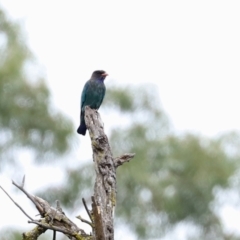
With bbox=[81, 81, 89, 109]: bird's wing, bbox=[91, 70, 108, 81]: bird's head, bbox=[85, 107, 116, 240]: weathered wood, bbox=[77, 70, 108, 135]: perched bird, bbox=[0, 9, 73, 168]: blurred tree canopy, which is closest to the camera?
bbox=[85, 107, 116, 240]: weathered wood

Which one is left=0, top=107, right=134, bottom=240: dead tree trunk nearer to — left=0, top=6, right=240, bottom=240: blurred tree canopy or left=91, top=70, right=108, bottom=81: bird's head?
left=91, top=70, right=108, bottom=81: bird's head

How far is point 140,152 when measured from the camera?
530 inches

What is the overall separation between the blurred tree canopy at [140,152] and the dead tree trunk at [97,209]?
7.22 meters

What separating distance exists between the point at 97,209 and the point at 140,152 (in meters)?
9.01

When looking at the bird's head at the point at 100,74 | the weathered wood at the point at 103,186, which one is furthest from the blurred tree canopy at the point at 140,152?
the weathered wood at the point at 103,186

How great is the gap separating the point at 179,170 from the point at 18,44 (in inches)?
118

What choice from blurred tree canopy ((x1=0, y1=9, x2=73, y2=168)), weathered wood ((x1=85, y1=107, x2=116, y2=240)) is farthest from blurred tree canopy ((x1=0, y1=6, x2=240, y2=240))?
weathered wood ((x1=85, y1=107, x2=116, y2=240))

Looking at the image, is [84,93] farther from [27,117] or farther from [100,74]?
[27,117]

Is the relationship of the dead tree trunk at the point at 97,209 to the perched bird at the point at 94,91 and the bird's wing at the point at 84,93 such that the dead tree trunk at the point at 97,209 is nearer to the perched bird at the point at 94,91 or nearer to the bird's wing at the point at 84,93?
the perched bird at the point at 94,91

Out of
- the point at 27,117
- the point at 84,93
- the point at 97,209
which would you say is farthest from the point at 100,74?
the point at 97,209

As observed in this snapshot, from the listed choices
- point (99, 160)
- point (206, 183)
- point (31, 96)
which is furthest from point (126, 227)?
point (99, 160)

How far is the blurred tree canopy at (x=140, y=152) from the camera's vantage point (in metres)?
12.5

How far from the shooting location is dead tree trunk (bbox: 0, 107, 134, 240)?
458cm

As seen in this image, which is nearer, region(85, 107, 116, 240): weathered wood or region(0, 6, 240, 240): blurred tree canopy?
region(85, 107, 116, 240): weathered wood
